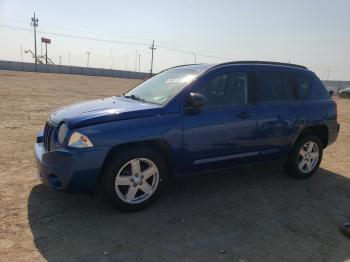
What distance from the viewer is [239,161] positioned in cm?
511

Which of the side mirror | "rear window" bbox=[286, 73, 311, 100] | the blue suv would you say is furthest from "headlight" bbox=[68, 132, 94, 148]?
"rear window" bbox=[286, 73, 311, 100]

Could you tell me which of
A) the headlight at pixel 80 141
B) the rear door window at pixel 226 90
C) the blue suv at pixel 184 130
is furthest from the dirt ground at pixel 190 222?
the rear door window at pixel 226 90

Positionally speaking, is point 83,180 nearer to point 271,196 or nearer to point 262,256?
point 262,256

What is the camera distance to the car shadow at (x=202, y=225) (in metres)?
3.52

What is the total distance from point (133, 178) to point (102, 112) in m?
0.84

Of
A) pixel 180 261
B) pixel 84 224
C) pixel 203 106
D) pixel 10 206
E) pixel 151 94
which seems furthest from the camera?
pixel 151 94

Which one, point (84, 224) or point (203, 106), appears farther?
point (203, 106)

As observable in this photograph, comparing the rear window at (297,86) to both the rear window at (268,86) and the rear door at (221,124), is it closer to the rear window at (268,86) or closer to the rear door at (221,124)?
the rear window at (268,86)

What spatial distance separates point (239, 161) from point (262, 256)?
1.76 metres

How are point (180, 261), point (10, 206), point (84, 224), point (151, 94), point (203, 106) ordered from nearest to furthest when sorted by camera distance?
point (180, 261)
point (84, 224)
point (10, 206)
point (203, 106)
point (151, 94)

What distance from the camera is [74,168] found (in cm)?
391

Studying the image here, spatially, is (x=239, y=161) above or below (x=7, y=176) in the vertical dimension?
above

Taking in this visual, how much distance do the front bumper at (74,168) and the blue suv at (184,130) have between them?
0.4 inches

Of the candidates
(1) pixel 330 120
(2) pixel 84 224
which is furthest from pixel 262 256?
(1) pixel 330 120
